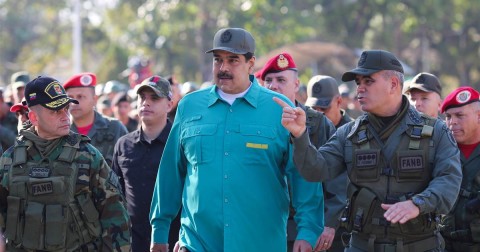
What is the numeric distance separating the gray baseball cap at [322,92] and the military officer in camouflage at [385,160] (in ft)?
→ 10.5

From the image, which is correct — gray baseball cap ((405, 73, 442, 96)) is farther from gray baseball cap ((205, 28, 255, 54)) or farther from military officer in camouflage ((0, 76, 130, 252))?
military officer in camouflage ((0, 76, 130, 252))

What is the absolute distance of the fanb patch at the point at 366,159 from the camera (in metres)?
6.61

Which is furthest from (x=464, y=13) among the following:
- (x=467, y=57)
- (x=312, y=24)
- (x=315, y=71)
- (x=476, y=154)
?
(x=476, y=154)

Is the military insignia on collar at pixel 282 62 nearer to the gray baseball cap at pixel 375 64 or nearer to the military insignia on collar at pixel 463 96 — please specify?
the military insignia on collar at pixel 463 96

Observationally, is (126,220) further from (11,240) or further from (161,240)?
(11,240)

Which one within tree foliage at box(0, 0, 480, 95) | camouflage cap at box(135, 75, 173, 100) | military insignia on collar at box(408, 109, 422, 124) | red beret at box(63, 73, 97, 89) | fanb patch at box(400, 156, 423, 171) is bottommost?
fanb patch at box(400, 156, 423, 171)

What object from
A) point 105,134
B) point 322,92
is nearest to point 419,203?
point 322,92

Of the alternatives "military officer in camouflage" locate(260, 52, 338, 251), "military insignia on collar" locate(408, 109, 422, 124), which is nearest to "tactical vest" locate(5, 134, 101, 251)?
"military officer in camouflage" locate(260, 52, 338, 251)

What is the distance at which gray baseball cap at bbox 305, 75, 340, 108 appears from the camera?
33.0 feet

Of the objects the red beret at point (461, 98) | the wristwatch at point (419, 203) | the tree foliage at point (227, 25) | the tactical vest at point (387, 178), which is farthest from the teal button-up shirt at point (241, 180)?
the tree foliage at point (227, 25)

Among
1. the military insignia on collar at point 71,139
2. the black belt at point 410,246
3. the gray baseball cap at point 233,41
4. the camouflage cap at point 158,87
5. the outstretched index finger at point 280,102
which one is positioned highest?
the gray baseball cap at point 233,41

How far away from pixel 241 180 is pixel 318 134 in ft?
6.78

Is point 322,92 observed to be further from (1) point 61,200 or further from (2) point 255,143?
(1) point 61,200

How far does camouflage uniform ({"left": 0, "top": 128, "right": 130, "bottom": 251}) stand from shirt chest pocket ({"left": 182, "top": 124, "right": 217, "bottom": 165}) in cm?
71
